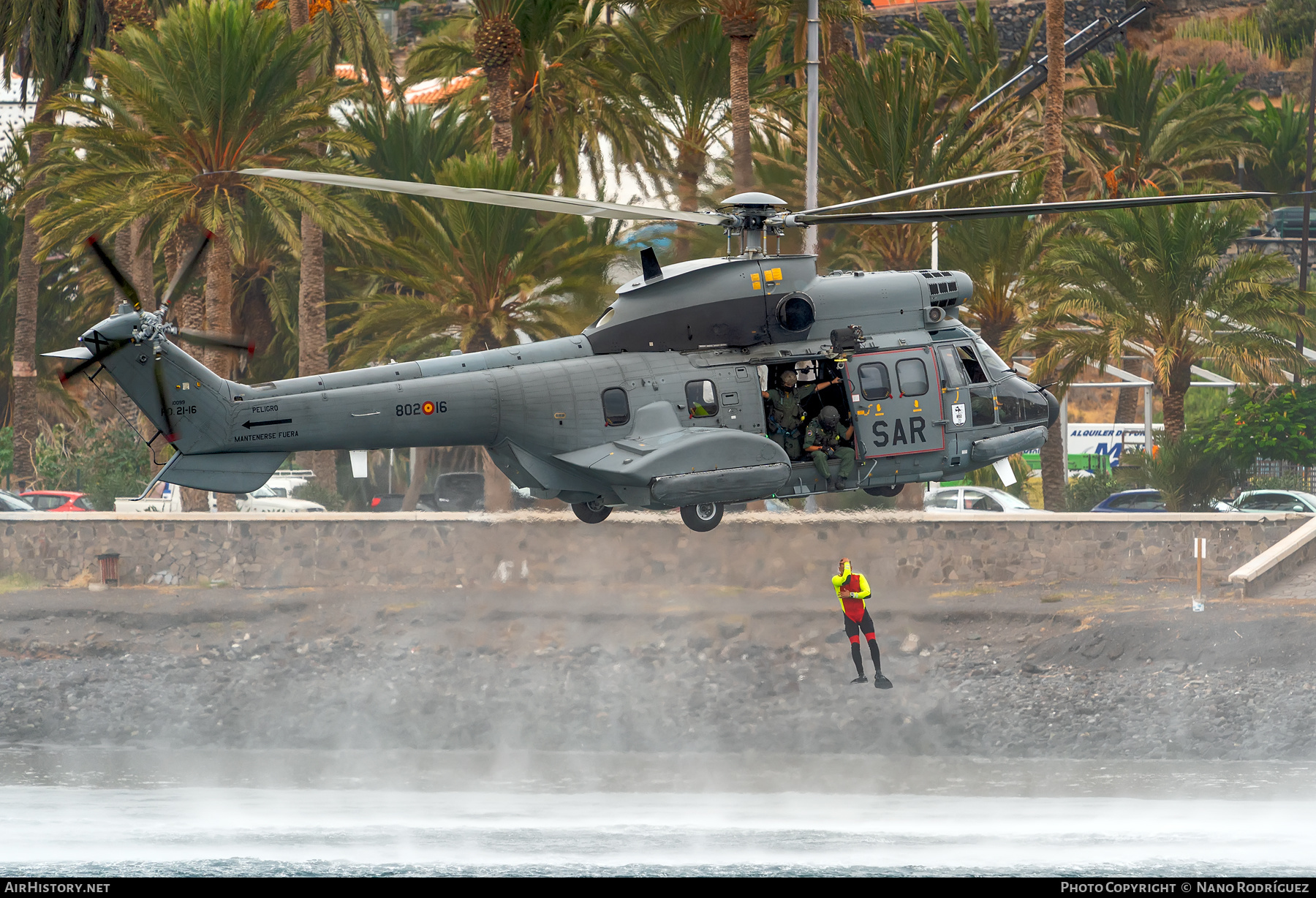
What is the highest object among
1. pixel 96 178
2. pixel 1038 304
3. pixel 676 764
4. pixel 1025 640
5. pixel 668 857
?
pixel 96 178

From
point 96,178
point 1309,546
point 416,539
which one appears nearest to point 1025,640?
point 1309,546

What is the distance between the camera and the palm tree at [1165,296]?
36.7 metres

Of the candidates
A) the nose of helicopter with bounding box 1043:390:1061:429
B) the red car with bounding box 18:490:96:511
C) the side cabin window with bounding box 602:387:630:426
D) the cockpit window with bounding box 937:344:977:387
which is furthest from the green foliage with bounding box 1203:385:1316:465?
the red car with bounding box 18:490:96:511

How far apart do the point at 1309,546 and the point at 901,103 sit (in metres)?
14.5

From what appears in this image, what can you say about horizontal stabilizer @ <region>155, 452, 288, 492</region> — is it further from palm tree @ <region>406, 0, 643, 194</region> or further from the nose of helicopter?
palm tree @ <region>406, 0, 643, 194</region>

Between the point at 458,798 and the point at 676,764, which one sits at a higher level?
the point at 676,764

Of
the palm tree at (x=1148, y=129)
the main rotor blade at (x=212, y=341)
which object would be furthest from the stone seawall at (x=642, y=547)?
the palm tree at (x=1148, y=129)

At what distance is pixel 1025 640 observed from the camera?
33969 millimetres

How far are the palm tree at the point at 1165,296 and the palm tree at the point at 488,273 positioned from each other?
11914 mm

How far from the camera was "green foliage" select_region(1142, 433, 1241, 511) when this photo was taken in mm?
39844

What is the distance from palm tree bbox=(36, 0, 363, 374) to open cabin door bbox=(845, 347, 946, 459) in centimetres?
1927

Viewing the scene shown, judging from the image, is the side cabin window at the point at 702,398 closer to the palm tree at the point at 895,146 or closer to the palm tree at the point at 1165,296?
the palm tree at the point at 895,146

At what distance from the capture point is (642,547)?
1341 inches

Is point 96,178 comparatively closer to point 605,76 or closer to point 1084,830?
point 605,76
